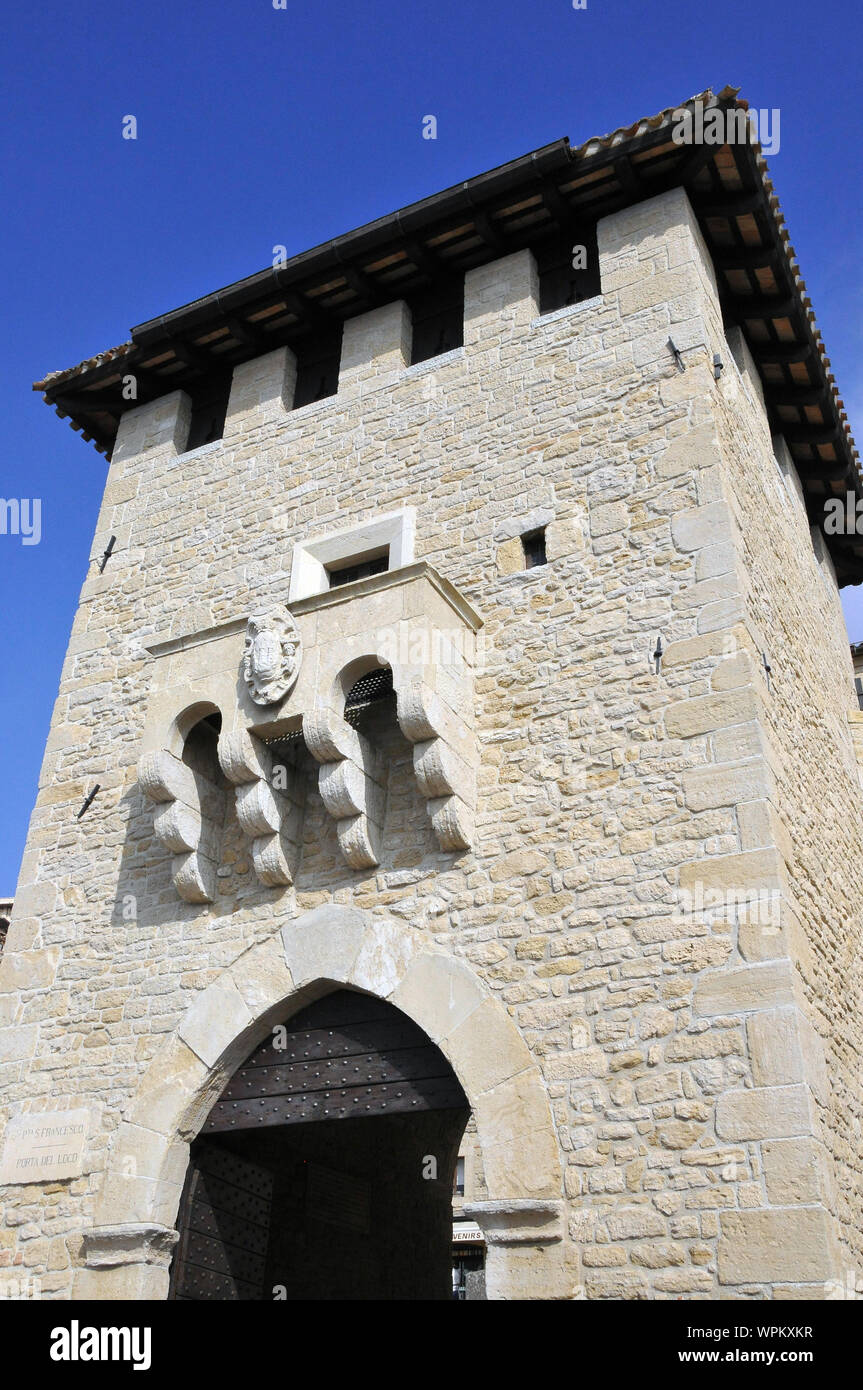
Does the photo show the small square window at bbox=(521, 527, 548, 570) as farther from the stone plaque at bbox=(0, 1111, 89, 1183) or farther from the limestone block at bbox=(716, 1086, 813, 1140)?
the stone plaque at bbox=(0, 1111, 89, 1183)

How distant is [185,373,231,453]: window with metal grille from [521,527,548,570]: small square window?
3436 mm

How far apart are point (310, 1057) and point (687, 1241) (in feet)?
7.87

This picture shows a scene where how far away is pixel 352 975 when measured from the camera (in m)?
6.48

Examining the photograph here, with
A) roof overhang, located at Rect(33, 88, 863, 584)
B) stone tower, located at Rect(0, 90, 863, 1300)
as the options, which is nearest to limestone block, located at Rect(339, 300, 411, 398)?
stone tower, located at Rect(0, 90, 863, 1300)

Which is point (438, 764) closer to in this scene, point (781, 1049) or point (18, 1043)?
point (781, 1049)

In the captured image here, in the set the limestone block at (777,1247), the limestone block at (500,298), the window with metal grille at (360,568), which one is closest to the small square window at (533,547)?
the window with metal grille at (360,568)

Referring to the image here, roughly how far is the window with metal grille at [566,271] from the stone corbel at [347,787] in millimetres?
3479

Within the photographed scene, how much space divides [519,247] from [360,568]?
2633 mm

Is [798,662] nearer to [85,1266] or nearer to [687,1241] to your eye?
[687,1241]

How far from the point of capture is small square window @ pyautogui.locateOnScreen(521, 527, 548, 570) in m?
7.31

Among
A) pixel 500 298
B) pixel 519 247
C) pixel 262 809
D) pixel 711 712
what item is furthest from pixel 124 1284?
pixel 519 247

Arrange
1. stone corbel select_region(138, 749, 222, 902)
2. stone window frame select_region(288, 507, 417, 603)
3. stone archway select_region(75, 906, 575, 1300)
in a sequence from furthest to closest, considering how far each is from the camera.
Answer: stone window frame select_region(288, 507, 417, 603) < stone corbel select_region(138, 749, 222, 902) < stone archway select_region(75, 906, 575, 1300)

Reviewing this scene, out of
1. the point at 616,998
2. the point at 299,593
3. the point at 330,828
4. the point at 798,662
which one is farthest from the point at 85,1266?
the point at 798,662

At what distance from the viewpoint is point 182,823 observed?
7.24 metres
